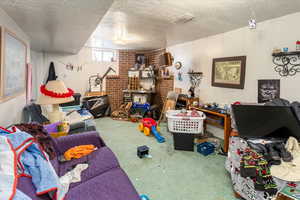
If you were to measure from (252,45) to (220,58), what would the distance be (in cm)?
61

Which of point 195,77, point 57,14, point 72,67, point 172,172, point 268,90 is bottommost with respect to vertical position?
point 172,172

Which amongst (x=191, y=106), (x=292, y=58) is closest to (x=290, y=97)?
(x=292, y=58)

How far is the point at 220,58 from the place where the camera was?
10.5 ft

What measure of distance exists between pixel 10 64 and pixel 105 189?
178cm

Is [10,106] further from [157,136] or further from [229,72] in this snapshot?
[229,72]

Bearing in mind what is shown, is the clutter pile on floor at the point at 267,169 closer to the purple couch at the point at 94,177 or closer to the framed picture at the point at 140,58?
the purple couch at the point at 94,177

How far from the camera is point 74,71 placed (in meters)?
5.02

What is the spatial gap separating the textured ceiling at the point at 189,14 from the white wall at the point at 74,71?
7.61 feet

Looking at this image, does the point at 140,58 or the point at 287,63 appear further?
the point at 140,58

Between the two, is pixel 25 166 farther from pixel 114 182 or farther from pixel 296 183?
pixel 296 183

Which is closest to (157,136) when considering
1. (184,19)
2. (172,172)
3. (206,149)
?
(206,149)

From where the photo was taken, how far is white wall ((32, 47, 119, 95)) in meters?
4.67

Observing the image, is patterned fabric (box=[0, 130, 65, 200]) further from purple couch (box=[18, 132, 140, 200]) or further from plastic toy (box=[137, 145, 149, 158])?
plastic toy (box=[137, 145, 149, 158])

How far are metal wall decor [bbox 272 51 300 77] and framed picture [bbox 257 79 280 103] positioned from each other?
0.51 feet
